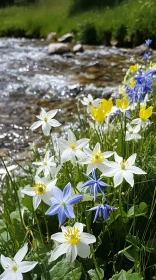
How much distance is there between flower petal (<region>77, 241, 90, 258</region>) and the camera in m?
1.27

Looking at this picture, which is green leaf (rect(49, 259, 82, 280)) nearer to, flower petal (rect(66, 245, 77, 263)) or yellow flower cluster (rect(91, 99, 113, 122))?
flower petal (rect(66, 245, 77, 263))

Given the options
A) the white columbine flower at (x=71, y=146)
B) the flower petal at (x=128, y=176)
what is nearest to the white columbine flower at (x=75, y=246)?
the flower petal at (x=128, y=176)

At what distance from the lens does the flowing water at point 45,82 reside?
19.5 ft

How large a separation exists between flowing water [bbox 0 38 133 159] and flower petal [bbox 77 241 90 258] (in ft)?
10.1

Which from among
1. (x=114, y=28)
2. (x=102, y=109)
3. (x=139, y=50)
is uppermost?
(x=102, y=109)

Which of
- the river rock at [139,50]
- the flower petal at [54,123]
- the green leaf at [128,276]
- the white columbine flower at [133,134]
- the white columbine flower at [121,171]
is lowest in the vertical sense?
the river rock at [139,50]

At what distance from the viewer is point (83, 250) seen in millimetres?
1271

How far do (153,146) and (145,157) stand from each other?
381 millimetres

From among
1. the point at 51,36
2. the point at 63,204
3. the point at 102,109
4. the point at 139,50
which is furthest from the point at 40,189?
the point at 51,36

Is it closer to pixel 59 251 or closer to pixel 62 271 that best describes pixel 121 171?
pixel 59 251

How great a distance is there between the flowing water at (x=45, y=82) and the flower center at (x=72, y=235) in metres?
3.01

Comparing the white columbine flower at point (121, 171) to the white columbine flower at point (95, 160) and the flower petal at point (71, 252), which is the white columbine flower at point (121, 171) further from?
the flower petal at point (71, 252)

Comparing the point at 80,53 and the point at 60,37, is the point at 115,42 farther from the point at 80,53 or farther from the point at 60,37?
the point at 60,37

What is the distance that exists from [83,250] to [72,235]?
6 centimetres
